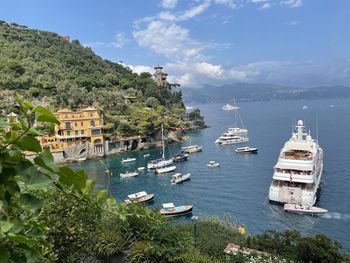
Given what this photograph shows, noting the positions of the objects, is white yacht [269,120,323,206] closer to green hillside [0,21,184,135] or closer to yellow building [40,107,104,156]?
yellow building [40,107,104,156]

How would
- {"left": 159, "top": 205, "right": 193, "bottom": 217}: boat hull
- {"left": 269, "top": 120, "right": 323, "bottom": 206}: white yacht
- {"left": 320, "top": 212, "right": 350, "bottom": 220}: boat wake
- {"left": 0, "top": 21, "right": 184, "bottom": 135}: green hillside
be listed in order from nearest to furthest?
1. {"left": 320, "top": 212, "right": 350, "bottom": 220}: boat wake
2. {"left": 159, "top": 205, "right": 193, "bottom": 217}: boat hull
3. {"left": 269, "top": 120, "right": 323, "bottom": 206}: white yacht
4. {"left": 0, "top": 21, "right": 184, "bottom": 135}: green hillside

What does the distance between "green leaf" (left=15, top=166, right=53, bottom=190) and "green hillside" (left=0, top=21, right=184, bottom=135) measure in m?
36.6

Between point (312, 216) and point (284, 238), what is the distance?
41.7ft

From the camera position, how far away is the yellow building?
129ft

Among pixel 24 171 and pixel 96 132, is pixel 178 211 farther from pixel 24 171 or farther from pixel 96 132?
pixel 96 132

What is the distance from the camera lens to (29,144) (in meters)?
0.81

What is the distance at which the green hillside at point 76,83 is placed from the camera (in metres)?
46.9

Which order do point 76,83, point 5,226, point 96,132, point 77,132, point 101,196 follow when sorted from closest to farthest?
point 5,226, point 101,196, point 77,132, point 96,132, point 76,83

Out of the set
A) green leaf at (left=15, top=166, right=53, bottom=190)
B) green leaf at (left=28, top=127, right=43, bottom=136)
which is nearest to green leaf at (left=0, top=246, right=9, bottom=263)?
green leaf at (left=15, top=166, right=53, bottom=190)

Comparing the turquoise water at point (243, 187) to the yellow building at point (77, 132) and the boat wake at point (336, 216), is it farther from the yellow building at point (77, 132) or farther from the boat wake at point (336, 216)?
the yellow building at point (77, 132)

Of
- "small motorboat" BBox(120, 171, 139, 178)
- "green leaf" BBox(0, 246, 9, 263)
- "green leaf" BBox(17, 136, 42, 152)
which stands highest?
"green leaf" BBox(17, 136, 42, 152)

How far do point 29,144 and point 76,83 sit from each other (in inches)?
2265

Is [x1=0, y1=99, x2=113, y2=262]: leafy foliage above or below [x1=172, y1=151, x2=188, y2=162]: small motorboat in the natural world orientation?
above

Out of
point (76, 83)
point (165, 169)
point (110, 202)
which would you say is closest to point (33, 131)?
point (110, 202)
